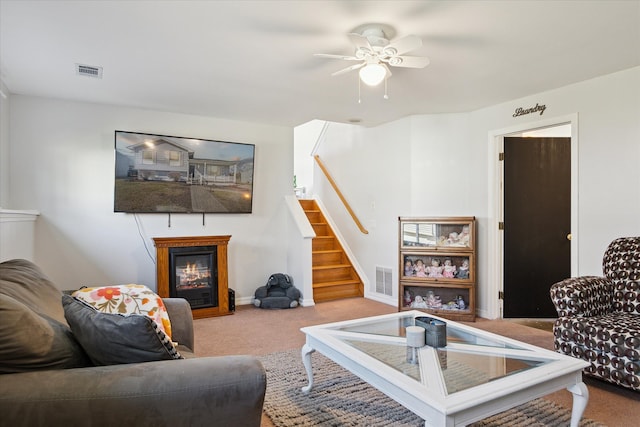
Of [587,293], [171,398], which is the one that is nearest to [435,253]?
[587,293]

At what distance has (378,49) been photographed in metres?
2.58

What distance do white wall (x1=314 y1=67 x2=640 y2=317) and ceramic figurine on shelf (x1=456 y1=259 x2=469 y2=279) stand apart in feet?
0.74

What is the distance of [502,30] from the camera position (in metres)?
2.55

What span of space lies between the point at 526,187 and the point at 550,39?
2052 mm

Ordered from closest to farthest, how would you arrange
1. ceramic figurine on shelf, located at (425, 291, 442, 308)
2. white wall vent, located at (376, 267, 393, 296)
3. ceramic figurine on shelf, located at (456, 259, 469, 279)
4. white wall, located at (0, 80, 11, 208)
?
white wall, located at (0, 80, 11, 208), ceramic figurine on shelf, located at (456, 259, 469, 279), ceramic figurine on shelf, located at (425, 291, 442, 308), white wall vent, located at (376, 267, 393, 296)

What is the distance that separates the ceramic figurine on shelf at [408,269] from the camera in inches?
179

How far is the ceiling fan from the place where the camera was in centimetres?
241

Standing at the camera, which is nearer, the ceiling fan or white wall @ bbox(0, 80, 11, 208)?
the ceiling fan

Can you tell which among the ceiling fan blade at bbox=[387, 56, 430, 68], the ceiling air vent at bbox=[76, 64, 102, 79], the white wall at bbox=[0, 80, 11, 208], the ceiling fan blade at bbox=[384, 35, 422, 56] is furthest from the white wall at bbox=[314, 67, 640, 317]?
the white wall at bbox=[0, 80, 11, 208]

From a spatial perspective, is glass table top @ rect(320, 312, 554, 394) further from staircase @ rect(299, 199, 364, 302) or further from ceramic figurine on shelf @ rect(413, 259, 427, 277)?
staircase @ rect(299, 199, 364, 302)

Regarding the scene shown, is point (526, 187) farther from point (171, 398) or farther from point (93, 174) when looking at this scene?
point (93, 174)

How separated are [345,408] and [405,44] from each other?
225cm

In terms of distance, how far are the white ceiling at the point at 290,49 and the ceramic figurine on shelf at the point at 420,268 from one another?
6.01ft

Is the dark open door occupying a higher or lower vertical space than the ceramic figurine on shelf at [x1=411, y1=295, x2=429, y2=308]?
higher
